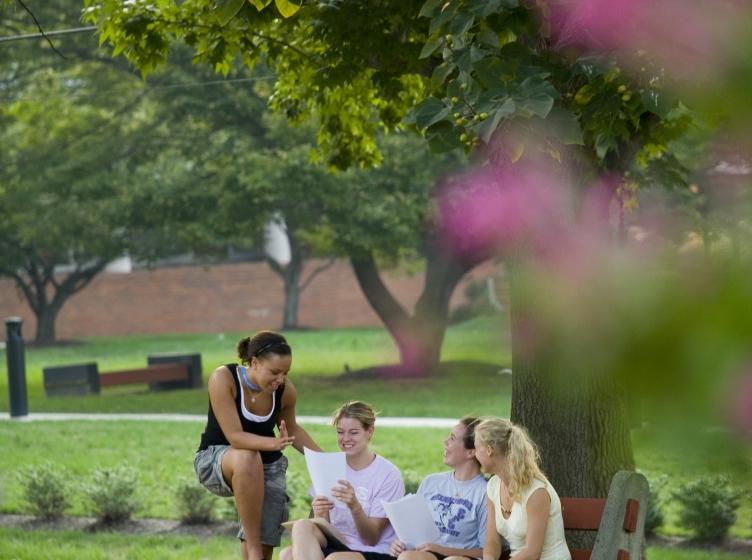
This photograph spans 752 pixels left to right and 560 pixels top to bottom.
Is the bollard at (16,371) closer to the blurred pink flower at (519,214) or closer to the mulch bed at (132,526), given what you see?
the mulch bed at (132,526)

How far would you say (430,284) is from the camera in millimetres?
20141

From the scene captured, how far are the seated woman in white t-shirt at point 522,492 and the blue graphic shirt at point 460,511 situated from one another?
1.48 ft

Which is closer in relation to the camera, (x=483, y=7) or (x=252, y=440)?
(x=483, y=7)

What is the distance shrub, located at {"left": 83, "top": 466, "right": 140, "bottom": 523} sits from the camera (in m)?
9.34

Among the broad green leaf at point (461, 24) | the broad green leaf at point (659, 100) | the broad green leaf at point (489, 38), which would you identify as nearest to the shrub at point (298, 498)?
the broad green leaf at point (489, 38)

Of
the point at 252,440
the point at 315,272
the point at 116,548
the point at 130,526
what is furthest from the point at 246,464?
the point at 315,272

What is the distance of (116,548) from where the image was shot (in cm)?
835

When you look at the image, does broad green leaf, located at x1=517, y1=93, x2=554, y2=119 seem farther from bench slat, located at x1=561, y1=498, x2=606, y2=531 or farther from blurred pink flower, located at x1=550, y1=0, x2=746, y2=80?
blurred pink flower, located at x1=550, y1=0, x2=746, y2=80

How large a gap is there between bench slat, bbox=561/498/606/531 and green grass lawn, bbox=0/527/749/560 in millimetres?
2489

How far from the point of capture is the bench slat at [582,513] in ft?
16.3

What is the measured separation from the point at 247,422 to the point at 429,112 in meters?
2.33

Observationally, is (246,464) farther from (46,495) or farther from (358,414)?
(46,495)

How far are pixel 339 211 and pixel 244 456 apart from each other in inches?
519

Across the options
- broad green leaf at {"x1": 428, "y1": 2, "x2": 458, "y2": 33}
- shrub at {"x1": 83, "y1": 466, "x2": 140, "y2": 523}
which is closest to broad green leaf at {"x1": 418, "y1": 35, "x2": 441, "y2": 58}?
broad green leaf at {"x1": 428, "y1": 2, "x2": 458, "y2": 33}
